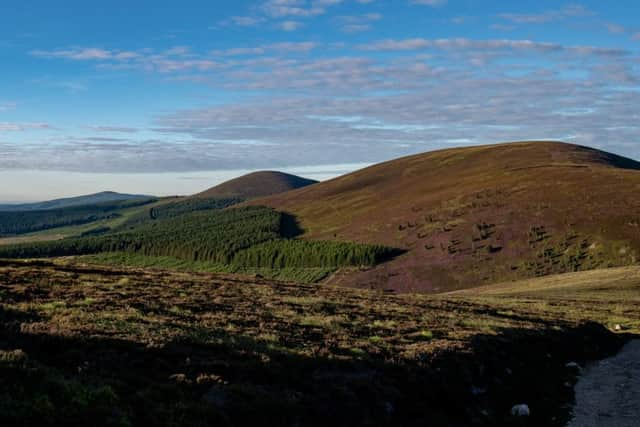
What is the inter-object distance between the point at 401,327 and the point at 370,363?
29.8 ft

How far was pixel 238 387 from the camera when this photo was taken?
1330 centimetres

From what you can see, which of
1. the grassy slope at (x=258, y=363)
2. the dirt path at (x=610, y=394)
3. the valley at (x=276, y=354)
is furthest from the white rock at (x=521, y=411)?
the dirt path at (x=610, y=394)

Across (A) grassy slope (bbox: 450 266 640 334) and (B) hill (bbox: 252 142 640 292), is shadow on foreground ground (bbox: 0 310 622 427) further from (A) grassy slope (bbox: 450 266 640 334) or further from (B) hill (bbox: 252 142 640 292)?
(B) hill (bbox: 252 142 640 292)

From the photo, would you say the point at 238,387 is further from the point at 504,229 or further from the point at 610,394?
the point at 504,229

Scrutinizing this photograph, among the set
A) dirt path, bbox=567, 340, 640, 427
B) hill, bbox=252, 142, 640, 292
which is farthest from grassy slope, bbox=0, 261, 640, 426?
hill, bbox=252, 142, 640, 292

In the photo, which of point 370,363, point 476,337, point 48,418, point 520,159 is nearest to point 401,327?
point 476,337

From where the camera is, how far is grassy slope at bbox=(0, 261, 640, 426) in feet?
38.3

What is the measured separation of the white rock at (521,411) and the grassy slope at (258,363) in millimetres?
423

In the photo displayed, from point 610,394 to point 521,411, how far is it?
5666mm

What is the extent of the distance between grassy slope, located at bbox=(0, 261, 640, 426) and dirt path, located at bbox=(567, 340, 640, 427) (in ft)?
2.55

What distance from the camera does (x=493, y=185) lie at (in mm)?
149125

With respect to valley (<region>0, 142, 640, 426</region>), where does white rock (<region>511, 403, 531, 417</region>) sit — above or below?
below

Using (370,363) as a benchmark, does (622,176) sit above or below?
above

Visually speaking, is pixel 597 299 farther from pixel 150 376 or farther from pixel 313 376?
pixel 150 376
